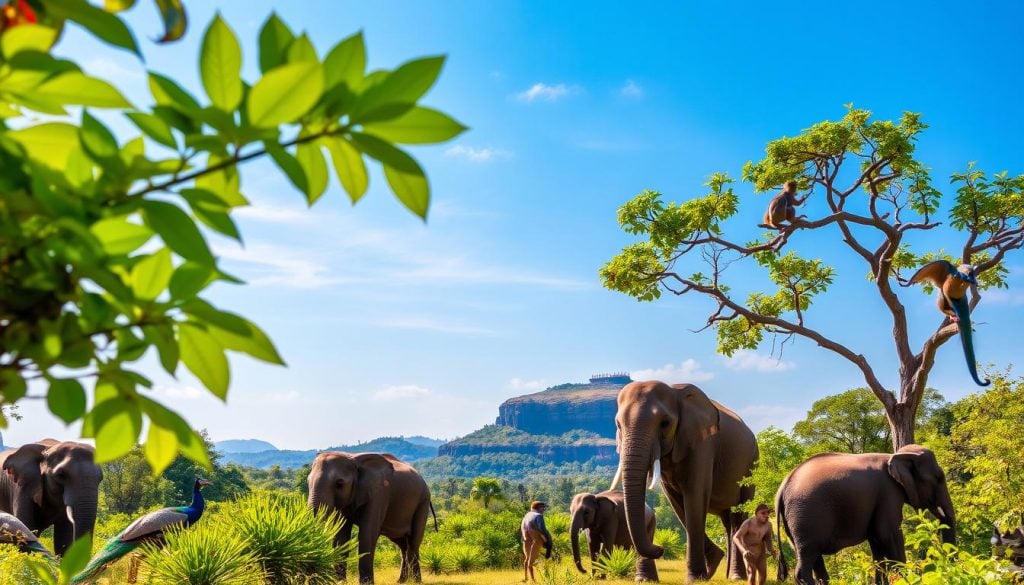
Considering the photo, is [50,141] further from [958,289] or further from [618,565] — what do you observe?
[618,565]

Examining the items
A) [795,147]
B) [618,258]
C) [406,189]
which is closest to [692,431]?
[618,258]

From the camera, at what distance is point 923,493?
841 centimetres

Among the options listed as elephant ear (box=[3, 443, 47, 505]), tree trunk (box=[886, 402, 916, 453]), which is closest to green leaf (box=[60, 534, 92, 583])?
tree trunk (box=[886, 402, 916, 453])

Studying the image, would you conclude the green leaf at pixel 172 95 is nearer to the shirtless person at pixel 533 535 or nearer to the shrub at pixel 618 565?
the shrub at pixel 618 565

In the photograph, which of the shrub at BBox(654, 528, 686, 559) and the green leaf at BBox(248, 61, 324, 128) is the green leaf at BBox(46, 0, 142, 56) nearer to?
the green leaf at BBox(248, 61, 324, 128)

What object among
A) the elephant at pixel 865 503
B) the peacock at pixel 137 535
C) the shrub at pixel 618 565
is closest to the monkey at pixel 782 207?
the elephant at pixel 865 503

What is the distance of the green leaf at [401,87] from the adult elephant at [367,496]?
1077cm

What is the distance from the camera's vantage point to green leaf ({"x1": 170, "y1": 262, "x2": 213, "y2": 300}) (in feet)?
1.91

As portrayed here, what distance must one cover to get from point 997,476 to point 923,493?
3.80 m

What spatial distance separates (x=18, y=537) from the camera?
776 centimetres

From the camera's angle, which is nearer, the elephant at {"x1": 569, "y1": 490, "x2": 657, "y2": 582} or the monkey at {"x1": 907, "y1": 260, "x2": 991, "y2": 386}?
the monkey at {"x1": 907, "y1": 260, "x2": 991, "y2": 386}

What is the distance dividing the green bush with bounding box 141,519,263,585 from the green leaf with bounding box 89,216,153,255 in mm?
6519

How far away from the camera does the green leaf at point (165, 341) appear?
60 cm

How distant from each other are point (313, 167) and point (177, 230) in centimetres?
14
